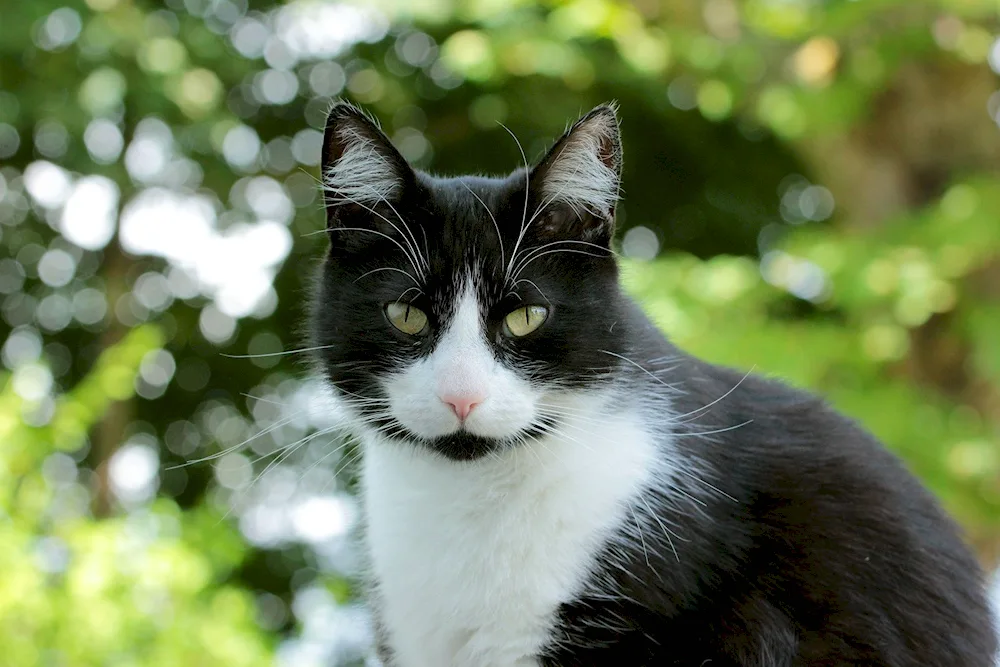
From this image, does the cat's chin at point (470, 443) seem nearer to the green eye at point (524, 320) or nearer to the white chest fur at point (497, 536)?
the white chest fur at point (497, 536)

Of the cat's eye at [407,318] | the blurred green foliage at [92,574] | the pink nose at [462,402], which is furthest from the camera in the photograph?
the blurred green foliage at [92,574]

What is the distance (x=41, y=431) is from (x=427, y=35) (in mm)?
2658

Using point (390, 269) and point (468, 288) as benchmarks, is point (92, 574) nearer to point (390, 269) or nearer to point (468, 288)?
point (390, 269)

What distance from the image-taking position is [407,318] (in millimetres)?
1518

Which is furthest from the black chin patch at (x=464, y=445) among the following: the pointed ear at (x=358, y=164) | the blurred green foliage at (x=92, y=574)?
the blurred green foliage at (x=92, y=574)

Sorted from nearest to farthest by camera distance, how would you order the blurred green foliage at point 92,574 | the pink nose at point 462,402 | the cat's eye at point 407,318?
1. the pink nose at point 462,402
2. the cat's eye at point 407,318
3. the blurred green foliage at point 92,574

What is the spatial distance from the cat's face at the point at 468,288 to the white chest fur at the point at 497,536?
0.07m

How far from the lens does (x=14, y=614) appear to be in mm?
1938

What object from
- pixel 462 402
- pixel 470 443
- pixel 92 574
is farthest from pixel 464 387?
pixel 92 574

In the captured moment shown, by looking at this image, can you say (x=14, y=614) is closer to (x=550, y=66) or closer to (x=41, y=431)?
(x=41, y=431)

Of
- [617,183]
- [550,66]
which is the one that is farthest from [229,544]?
[550,66]

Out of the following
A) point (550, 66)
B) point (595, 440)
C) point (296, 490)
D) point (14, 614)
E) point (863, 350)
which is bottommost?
point (296, 490)

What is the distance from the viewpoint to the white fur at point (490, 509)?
4.69ft

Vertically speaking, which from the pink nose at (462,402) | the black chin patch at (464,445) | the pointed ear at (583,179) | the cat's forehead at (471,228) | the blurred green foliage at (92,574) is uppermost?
the pointed ear at (583,179)
